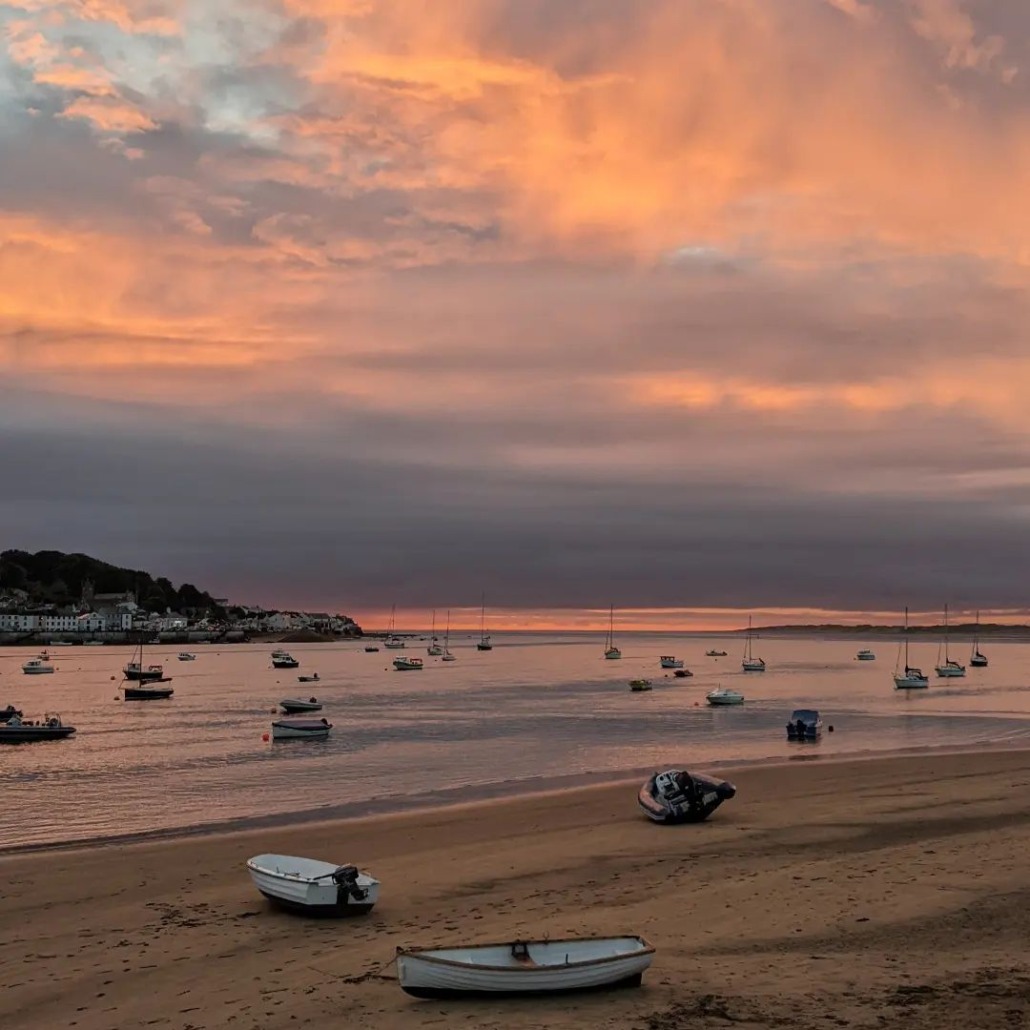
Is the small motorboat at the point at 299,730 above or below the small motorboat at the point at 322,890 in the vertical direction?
below

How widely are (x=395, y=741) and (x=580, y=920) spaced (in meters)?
46.8

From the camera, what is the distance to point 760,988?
48.6 feet

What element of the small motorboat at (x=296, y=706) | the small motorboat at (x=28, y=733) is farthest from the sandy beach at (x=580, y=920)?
the small motorboat at (x=296, y=706)

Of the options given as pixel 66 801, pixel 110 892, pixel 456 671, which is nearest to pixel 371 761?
pixel 66 801

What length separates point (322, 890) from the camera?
20.1 metres

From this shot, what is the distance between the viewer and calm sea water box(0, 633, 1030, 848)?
41500mm

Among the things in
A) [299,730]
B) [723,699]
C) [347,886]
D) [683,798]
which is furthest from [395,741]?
[347,886]

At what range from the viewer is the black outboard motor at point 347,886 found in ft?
66.4

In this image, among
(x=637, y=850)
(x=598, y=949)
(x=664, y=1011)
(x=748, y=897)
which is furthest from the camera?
(x=637, y=850)

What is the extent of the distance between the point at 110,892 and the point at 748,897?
1404 centimetres

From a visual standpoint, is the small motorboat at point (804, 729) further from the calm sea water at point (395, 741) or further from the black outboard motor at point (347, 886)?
the black outboard motor at point (347, 886)

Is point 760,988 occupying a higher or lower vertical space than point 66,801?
higher

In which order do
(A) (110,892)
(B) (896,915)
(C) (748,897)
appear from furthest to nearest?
(A) (110,892), (C) (748,897), (B) (896,915)

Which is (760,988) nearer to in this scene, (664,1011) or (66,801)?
(664,1011)
